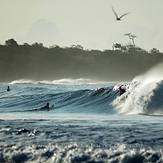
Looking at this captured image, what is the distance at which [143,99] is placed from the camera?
3005cm

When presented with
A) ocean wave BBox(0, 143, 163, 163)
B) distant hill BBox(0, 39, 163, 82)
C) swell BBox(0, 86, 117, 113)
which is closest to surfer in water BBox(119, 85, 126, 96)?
swell BBox(0, 86, 117, 113)

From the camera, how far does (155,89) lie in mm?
30609

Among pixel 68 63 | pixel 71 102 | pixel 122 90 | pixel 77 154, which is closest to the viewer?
pixel 77 154

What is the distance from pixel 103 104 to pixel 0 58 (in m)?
118

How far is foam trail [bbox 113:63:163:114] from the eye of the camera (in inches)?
1115

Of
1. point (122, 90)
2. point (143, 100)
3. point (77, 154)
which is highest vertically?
point (122, 90)

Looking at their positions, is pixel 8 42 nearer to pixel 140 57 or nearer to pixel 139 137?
pixel 140 57

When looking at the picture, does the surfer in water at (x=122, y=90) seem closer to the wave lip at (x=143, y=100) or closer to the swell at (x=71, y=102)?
the swell at (x=71, y=102)

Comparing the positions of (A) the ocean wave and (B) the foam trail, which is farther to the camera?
(B) the foam trail

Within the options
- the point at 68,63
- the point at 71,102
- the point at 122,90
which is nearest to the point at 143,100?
the point at 122,90

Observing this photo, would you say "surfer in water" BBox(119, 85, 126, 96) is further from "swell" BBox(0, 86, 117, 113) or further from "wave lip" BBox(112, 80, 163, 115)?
"wave lip" BBox(112, 80, 163, 115)

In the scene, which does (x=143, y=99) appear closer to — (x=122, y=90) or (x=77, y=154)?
(x=122, y=90)

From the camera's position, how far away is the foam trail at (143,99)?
1115 inches

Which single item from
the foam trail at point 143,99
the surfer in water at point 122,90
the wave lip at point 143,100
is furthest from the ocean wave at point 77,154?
the surfer in water at point 122,90
